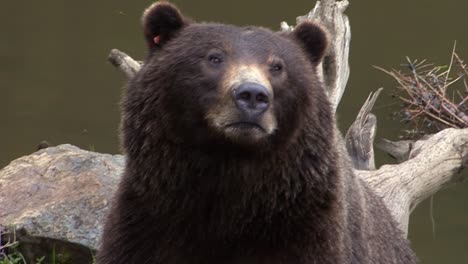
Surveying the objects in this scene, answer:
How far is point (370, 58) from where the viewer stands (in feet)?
38.7

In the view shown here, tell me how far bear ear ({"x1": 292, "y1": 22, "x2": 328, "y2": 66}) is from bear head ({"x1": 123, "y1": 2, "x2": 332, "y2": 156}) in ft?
0.46

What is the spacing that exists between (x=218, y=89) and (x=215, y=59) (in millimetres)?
180

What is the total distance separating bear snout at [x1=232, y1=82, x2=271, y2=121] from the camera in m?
4.63

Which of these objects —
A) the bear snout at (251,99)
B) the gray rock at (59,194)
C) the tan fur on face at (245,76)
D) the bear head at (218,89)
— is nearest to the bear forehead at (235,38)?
the bear head at (218,89)

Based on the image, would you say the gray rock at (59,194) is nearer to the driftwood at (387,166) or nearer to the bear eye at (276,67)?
the driftwood at (387,166)

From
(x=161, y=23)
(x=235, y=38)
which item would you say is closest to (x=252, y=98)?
(x=235, y=38)

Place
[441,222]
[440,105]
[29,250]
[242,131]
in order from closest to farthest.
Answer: [242,131]
[29,250]
[440,105]
[441,222]

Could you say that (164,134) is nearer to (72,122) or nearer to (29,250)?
(29,250)

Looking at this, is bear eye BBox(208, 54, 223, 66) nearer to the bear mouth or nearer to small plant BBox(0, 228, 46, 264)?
the bear mouth

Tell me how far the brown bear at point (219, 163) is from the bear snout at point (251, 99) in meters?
0.14

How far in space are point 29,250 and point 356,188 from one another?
6.64 ft

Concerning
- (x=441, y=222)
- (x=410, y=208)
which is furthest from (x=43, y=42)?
(x=410, y=208)

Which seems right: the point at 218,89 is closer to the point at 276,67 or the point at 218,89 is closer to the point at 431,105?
the point at 276,67

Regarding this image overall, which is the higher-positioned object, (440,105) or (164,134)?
(440,105)
